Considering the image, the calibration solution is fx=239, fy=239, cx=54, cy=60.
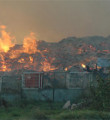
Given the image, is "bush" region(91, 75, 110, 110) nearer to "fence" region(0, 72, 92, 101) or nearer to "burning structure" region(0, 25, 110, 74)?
"fence" region(0, 72, 92, 101)

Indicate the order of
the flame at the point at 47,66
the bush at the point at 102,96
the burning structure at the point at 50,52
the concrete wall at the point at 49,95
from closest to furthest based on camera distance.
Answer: the bush at the point at 102,96, the concrete wall at the point at 49,95, the flame at the point at 47,66, the burning structure at the point at 50,52

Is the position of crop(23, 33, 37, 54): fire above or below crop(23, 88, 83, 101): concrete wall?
above

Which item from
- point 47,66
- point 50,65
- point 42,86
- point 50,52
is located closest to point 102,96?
point 42,86

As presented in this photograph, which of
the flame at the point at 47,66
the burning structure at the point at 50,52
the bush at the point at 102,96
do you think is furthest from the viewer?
the burning structure at the point at 50,52

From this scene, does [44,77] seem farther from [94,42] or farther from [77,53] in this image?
[94,42]

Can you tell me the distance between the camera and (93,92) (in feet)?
45.3

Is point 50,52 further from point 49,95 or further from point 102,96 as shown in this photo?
point 102,96

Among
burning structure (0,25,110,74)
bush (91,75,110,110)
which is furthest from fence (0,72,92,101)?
burning structure (0,25,110,74)

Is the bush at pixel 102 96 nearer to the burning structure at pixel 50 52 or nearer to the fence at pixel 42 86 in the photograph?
the fence at pixel 42 86

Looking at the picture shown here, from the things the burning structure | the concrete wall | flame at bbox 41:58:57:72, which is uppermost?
the burning structure

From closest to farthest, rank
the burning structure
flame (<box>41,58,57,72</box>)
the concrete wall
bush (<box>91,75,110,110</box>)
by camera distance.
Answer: bush (<box>91,75,110,110</box>) < the concrete wall < flame (<box>41,58,57,72</box>) < the burning structure

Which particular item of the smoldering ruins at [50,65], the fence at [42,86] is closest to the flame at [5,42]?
the smoldering ruins at [50,65]

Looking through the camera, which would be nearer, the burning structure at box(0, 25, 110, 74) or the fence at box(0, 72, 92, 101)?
the fence at box(0, 72, 92, 101)

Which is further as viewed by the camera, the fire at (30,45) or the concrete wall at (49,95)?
the fire at (30,45)
